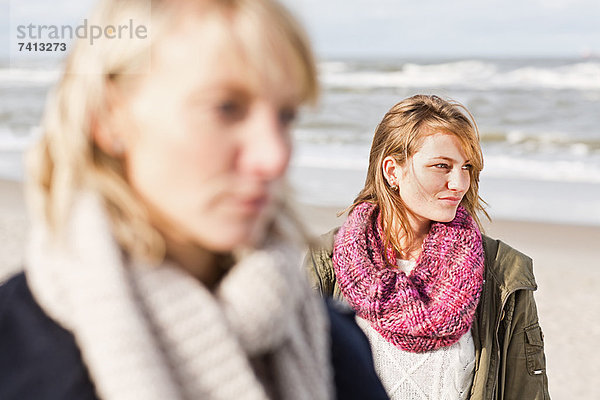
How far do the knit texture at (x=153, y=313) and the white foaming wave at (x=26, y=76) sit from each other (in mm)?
26135

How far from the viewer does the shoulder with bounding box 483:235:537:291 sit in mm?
3023

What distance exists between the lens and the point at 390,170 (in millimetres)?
3115

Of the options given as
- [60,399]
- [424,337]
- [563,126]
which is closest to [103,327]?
[60,399]

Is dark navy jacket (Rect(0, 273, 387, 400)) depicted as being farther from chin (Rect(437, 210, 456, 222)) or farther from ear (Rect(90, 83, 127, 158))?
chin (Rect(437, 210, 456, 222))

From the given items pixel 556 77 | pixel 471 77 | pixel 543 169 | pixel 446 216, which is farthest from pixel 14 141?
pixel 556 77

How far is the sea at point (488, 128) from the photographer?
10438mm

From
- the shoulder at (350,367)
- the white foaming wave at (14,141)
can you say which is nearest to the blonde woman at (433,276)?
the shoulder at (350,367)

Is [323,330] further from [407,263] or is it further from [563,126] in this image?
[563,126]

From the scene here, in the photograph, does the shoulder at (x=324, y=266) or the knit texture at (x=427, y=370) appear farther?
the shoulder at (x=324, y=266)

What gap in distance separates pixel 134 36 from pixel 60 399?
469mm

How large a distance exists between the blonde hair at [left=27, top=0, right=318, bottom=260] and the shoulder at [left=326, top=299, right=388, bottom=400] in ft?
1.36

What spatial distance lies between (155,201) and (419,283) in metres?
2.24

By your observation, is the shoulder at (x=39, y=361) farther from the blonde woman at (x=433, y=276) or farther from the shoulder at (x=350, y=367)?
the blonde woman at (x=433, y=276)

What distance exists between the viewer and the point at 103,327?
3.14 feet
